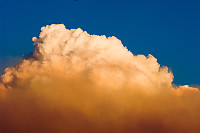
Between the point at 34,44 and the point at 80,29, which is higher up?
the point at 80,29

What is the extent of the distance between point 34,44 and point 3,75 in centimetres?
2993

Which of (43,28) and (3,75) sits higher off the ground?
(43,28)

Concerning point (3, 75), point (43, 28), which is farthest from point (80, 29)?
point (3, 75)

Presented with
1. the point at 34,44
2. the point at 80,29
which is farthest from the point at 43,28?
the point at 80,29

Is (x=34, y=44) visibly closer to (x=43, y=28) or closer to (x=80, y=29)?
(x=43, y=28)

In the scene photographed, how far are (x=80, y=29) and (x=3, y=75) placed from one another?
56109 mm

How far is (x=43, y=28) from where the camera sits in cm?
15712

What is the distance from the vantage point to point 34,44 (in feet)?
519

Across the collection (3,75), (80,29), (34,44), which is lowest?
(3,75)

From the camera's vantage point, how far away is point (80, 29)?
6004 inches

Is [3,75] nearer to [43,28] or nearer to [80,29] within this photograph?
[43,28]

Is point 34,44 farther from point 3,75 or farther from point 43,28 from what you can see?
point 3,75

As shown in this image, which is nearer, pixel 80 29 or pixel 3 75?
pixel 80 29

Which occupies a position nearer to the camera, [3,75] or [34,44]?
[34,44]
